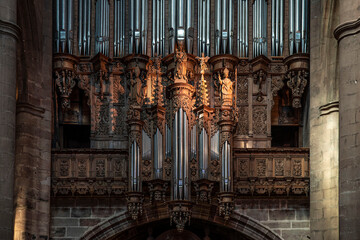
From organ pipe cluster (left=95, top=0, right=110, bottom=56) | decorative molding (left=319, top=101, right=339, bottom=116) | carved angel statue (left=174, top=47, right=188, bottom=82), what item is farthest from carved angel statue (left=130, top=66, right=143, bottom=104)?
decorative molding (left=319, top=101, right=339, bottom=116)

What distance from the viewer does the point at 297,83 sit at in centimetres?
2838

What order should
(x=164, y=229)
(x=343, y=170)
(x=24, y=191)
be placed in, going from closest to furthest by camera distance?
1. (x=343, y=170)
2. (x=24, y=191)
3. (x=164, y=229)

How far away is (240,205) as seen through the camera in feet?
90.9

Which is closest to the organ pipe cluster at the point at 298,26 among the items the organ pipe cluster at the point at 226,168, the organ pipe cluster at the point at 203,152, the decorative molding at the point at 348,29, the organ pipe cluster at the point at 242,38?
the organ pipe cluster at the point at 242,38

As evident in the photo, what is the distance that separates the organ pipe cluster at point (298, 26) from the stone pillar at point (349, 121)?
5.05 metres

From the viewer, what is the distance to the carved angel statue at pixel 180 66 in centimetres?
2717

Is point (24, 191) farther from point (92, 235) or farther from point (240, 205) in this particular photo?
point (240, 205)

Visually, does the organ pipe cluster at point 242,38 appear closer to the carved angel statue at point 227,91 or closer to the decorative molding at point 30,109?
the carved angel statue at point 227,91

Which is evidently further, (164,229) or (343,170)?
(164,229)

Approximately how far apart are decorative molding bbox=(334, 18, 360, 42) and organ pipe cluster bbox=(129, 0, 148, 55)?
7402mm

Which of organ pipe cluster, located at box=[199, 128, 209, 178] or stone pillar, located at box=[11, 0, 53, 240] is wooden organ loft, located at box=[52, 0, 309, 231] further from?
stone pillar, located at box=[11, 0, 53, 240]

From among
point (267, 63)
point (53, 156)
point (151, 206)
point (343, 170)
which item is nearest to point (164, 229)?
point (151, 206)

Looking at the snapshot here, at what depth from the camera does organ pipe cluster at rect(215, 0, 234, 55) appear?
28.8m

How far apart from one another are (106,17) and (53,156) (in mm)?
4643
